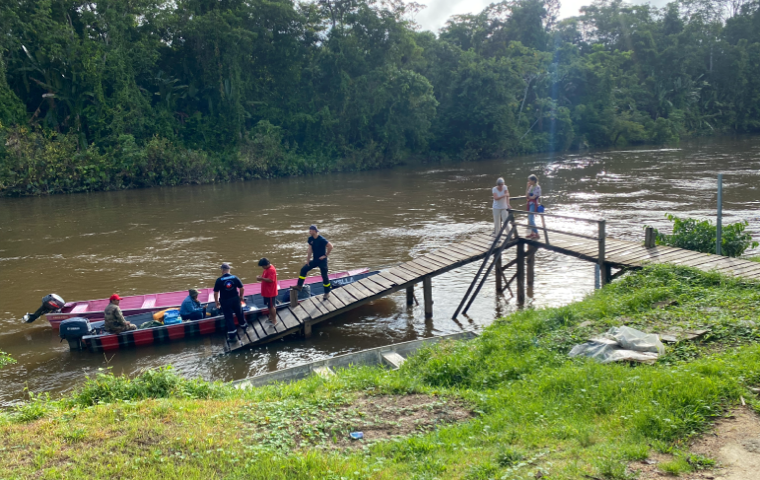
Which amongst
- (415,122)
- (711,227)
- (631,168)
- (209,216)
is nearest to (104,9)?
(209,216)

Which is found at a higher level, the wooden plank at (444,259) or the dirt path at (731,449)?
the wooden plank at (444,259)

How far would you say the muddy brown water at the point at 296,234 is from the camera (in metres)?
12.8

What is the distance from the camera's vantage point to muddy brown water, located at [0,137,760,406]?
12.8 metres

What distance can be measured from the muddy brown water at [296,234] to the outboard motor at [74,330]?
1.15 feet

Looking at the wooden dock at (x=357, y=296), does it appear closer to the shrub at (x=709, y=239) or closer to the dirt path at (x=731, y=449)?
the shrub at (x=709, y=239)

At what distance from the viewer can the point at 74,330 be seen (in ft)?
40.8

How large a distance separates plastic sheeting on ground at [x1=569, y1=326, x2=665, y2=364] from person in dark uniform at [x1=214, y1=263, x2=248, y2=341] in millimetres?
7409

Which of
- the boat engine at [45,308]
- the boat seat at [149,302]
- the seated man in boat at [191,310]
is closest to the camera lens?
the seated man in boat at [191,310]

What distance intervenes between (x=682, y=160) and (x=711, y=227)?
111 feet

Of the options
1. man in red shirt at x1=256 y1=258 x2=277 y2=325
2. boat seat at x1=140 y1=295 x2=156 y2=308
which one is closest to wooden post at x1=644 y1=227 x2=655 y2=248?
man in red shirt at x1=256 y1=258 x2=277 y2=325

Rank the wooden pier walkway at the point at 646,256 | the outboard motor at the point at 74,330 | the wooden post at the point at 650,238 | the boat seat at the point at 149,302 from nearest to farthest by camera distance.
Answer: the wooden pier walkway at the point at 646,256, the outboard motor at the point at 74,330, the wooden post at the point at 650,238, the boat seat at the point at 149,302

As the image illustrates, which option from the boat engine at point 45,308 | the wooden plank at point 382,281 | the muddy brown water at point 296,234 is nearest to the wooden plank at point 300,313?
the muddy brown water at point 296,234

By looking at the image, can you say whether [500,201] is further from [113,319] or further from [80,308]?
[80,308]

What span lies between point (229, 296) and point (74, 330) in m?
3.33
